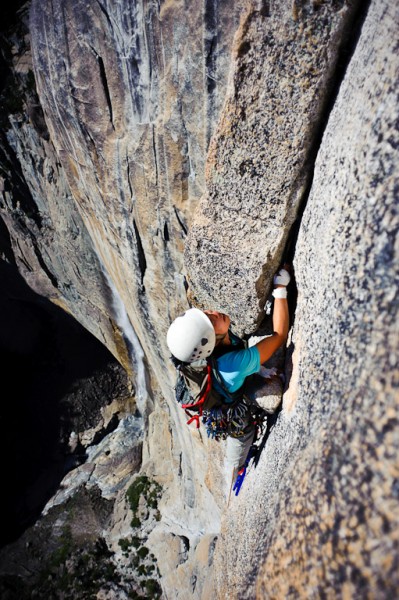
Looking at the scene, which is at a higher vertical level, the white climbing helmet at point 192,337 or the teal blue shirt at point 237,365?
the white climbing helmet at point 192,337

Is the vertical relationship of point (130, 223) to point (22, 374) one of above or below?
above

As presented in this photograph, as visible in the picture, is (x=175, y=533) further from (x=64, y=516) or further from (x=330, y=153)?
(x=330, y=153)

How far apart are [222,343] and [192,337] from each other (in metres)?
0.56

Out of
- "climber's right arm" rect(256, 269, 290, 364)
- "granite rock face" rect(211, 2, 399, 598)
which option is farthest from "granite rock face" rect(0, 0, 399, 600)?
"climber's right arm" rect(256, 269, 290, 364)

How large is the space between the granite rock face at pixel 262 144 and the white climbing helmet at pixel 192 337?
75cm

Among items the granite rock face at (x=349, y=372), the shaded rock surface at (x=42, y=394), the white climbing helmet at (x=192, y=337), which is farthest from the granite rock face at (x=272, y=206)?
the shaded rock surface at (x=42, y=394)

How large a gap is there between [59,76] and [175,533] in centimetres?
1228

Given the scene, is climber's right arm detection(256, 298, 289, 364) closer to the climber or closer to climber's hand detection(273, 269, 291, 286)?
the climber

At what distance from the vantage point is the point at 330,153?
9.32 feet

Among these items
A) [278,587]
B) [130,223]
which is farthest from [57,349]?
[278,587]

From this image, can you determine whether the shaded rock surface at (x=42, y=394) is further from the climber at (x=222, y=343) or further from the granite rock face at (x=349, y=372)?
the granite rock face at (x=349, y=372)

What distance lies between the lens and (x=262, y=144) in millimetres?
3312

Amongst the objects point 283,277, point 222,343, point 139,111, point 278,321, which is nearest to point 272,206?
point 283,277

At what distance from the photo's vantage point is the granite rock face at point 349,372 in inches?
70.8
